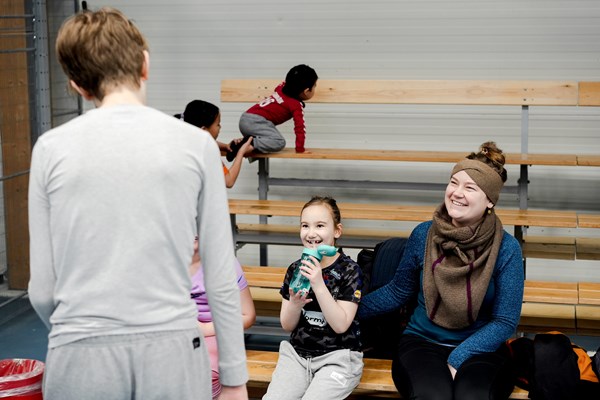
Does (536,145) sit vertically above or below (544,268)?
above

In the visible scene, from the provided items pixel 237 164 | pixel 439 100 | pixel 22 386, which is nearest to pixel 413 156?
pixel 439 100

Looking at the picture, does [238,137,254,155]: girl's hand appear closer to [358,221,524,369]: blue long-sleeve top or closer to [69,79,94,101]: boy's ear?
[358,221,524,369]: blue long-sleeve top

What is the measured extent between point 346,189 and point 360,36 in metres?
1.25

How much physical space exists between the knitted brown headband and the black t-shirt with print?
1.95 ft

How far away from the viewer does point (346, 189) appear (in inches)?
277

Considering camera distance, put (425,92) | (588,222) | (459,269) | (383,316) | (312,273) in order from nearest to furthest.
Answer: (312,273) < (459,269) < (383,316) < (588,222) < (425,92)

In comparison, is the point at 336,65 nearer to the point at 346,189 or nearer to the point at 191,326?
the point at 346,189

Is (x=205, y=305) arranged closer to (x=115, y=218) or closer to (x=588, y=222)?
(x=115, y=218)

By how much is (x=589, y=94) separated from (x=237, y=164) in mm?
2506

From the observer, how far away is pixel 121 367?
5.74ft

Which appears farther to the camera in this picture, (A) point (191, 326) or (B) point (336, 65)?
(B) point (336, 65)

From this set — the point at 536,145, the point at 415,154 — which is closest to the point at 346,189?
the point at 415,154

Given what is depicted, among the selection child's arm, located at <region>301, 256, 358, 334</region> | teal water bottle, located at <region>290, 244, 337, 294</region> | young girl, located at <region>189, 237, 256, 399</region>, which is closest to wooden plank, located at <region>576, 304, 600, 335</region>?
child's arm, located at <region>301, 256, 358, 334</region>

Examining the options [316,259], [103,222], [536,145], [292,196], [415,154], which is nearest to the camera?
[103,222]
